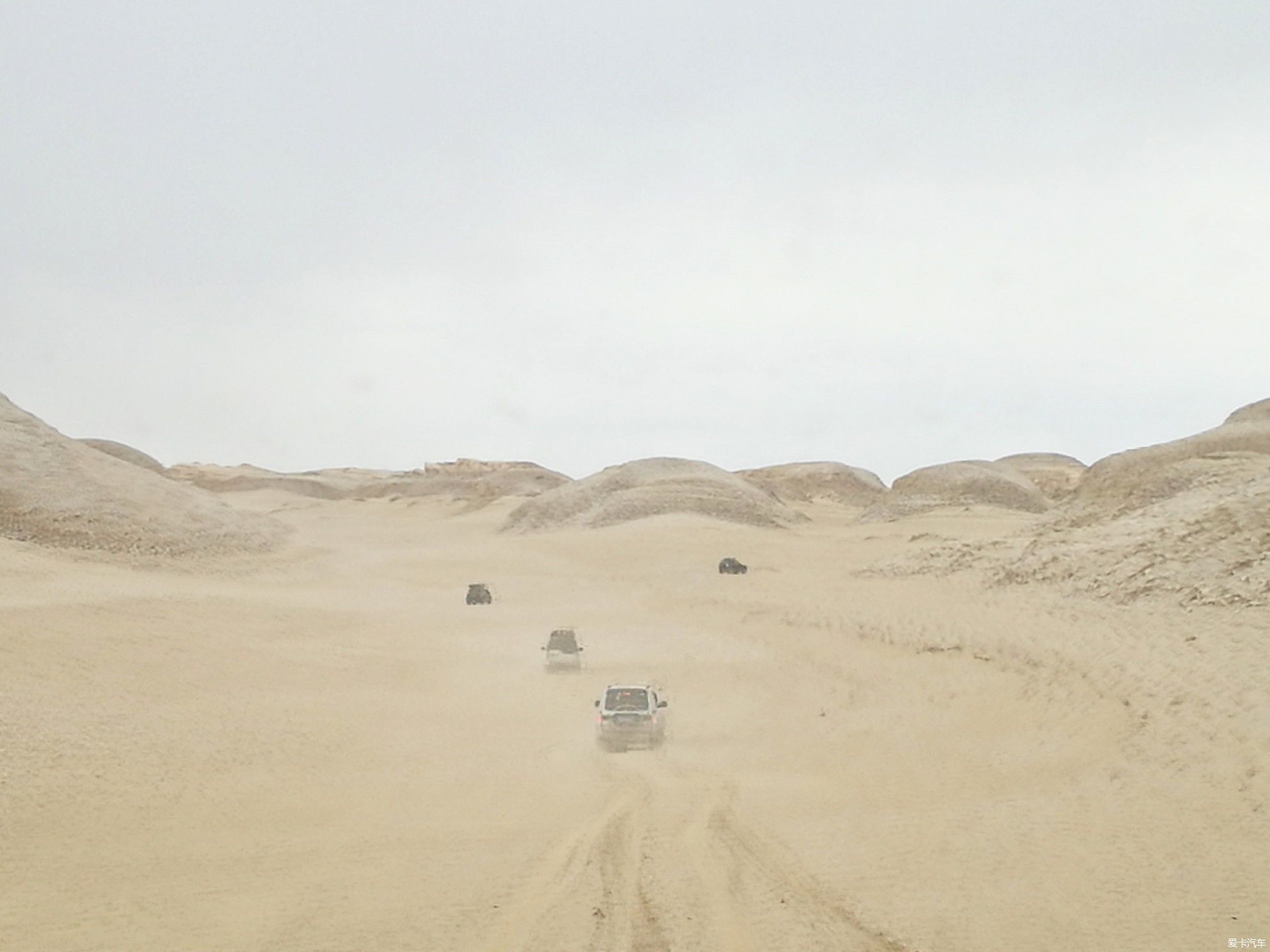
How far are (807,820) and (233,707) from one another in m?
12.1

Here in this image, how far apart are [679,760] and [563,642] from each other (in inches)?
402

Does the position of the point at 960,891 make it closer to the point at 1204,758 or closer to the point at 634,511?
the point at 1204,758

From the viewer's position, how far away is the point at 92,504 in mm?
44156

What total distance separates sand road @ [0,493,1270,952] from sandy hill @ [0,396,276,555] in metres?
9.83

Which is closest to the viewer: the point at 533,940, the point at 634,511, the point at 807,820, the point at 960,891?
the point at 533,940

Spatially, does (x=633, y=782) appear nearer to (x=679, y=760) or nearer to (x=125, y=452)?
(x=679, y=760)

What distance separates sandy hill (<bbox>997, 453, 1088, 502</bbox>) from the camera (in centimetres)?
11669

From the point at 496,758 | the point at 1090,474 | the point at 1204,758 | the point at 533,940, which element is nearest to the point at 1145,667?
the point at 1204,758

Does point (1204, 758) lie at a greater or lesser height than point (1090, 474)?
lesser

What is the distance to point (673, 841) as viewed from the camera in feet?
42.6

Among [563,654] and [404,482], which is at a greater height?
[404,482]

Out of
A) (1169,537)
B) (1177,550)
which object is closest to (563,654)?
(1177,550)

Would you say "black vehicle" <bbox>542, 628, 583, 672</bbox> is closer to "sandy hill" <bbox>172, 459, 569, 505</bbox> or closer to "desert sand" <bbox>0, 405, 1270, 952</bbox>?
"desert sand" <bbox>0, 405, 1270, 952</bbox>

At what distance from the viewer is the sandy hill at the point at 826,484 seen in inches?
5340
